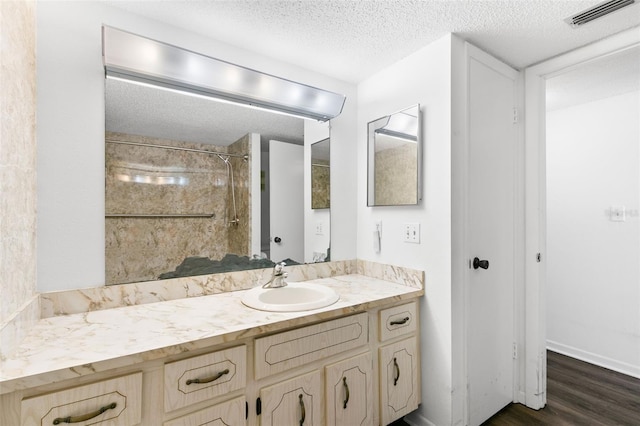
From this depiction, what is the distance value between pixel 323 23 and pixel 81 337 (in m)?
1.73

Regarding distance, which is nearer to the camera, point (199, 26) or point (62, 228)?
point (62, 228)

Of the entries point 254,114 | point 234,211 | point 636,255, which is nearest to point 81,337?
point 234,211

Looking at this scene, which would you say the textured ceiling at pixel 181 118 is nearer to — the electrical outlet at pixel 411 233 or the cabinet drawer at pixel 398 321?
the electrical outlet at pixel 411 233

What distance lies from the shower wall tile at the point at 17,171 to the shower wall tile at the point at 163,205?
282 mm

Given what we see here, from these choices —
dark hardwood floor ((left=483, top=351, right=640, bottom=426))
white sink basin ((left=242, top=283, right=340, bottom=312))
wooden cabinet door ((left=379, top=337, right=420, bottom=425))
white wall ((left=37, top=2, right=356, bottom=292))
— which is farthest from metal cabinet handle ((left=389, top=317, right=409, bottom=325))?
white wall ((left=37, top=2, right=356, bottom=292))

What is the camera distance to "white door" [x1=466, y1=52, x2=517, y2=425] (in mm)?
1804

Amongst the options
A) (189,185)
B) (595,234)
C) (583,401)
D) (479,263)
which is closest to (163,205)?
(189,185)

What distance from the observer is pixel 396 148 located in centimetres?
197

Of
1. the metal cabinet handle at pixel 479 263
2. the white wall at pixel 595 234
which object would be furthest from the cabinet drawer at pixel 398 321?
the white wall at pixel 595 234

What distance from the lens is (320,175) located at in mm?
2148

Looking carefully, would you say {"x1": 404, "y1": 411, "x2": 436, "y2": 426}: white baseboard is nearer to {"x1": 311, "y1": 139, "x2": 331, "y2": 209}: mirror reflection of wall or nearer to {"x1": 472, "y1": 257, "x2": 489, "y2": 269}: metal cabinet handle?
{"x1": 472, "y1": 257, "x2": 489, "y2": 269}: metal cabinet handle

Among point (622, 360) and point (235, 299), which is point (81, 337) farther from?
point (622, 360)

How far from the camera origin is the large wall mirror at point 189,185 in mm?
1492

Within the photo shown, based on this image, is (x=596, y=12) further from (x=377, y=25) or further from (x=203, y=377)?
(x=203, y=377)
